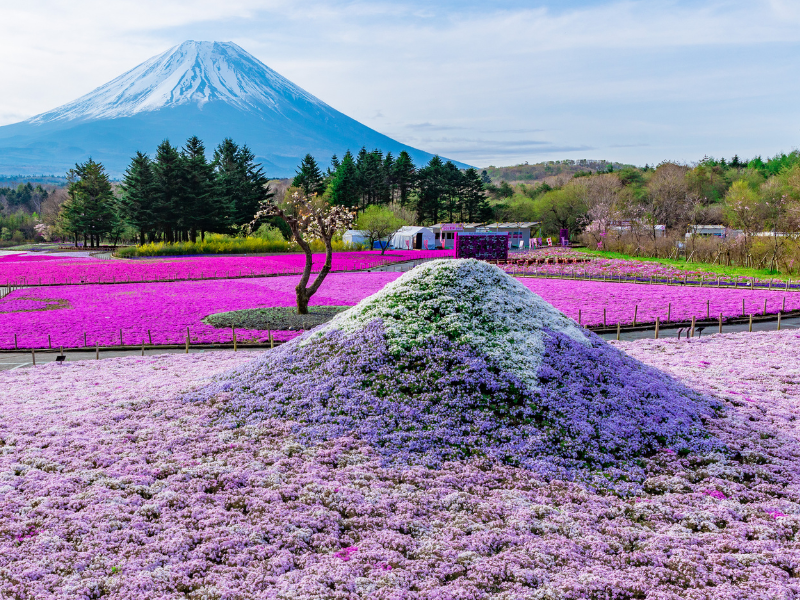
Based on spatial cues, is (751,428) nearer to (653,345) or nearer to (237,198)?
(653,345)

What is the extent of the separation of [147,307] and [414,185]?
79348mm

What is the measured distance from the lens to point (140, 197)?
71000 millimetres

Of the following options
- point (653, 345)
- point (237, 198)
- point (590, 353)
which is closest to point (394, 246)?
point (237, 198)

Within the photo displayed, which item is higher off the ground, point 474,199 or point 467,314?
point 474,199

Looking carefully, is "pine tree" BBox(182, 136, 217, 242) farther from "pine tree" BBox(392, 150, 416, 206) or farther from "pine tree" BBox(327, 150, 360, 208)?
"pine tree" BBox(392, 150, 416, 206)

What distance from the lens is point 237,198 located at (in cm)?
8069

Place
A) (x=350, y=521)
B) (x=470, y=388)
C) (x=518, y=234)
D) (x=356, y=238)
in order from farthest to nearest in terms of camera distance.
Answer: (x=518, y=234), (x=356, y=238), (x=470, y=388), (x=350, y=521)

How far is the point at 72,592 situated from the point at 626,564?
6.02 meters

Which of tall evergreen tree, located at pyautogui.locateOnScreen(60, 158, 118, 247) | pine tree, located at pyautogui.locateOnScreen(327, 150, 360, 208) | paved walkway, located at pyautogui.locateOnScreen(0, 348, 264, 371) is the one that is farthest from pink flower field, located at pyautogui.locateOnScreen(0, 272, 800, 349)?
tall evergreen tree, located at pyautogui.locateOnScreen(60, 158, 118, 247)

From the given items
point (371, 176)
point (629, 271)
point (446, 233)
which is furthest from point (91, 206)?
point (629, 271)

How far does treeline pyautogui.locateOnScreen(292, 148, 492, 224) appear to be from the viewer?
97250 mm

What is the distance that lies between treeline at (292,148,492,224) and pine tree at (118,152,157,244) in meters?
27.4

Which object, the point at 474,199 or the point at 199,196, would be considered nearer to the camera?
the point at 199,196

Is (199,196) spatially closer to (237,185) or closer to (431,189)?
(237,185)
